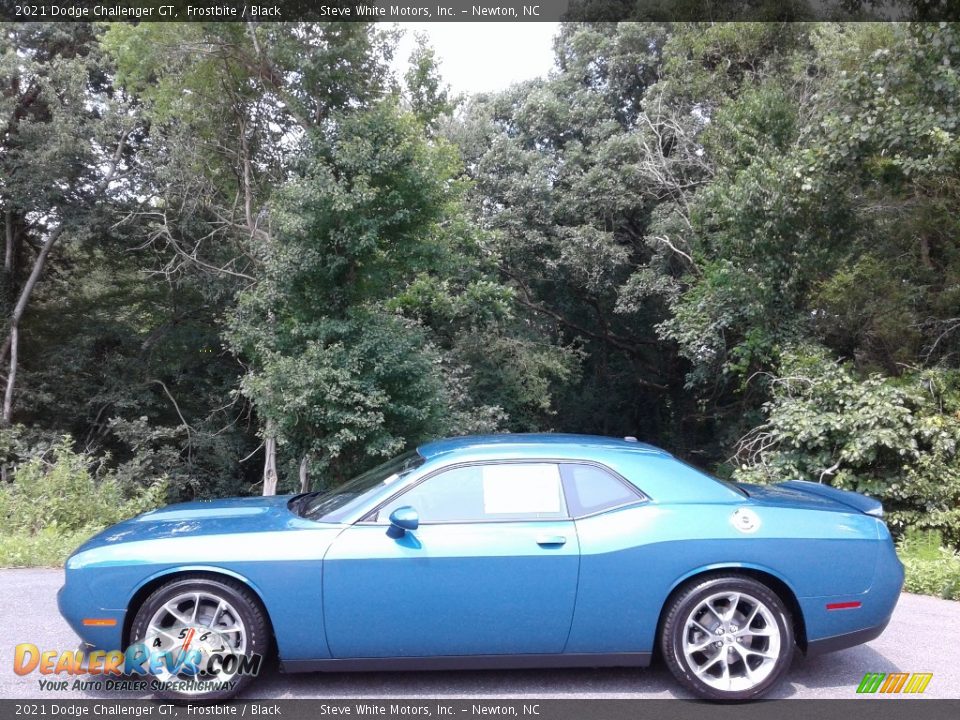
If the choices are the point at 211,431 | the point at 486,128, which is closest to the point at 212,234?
the point at 211,431

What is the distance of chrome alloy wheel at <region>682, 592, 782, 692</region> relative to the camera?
3764 mm

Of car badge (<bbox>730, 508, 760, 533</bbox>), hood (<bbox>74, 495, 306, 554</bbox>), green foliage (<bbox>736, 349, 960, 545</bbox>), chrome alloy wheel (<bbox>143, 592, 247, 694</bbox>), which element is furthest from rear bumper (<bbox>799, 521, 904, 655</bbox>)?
green foliage (<bbox>736, 349, 960, 545</bbox>)

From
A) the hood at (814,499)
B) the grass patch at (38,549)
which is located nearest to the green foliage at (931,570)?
the hood at (814,499)

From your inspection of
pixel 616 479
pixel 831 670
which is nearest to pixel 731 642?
pixel 831 670

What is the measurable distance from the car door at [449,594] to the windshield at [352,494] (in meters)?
0.31

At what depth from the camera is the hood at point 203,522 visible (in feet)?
13.1

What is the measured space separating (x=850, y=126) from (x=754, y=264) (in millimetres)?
2637

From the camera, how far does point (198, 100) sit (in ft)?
50.1

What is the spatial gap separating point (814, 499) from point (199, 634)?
3646 millimetres

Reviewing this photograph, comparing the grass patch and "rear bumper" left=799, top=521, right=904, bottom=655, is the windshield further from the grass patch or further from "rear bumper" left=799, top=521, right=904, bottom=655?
the grass patch

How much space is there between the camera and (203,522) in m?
4.19

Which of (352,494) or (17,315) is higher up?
(17,315)

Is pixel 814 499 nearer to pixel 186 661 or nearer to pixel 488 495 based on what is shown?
pixel 488 495

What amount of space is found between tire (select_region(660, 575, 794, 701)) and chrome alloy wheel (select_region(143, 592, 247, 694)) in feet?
7.54
